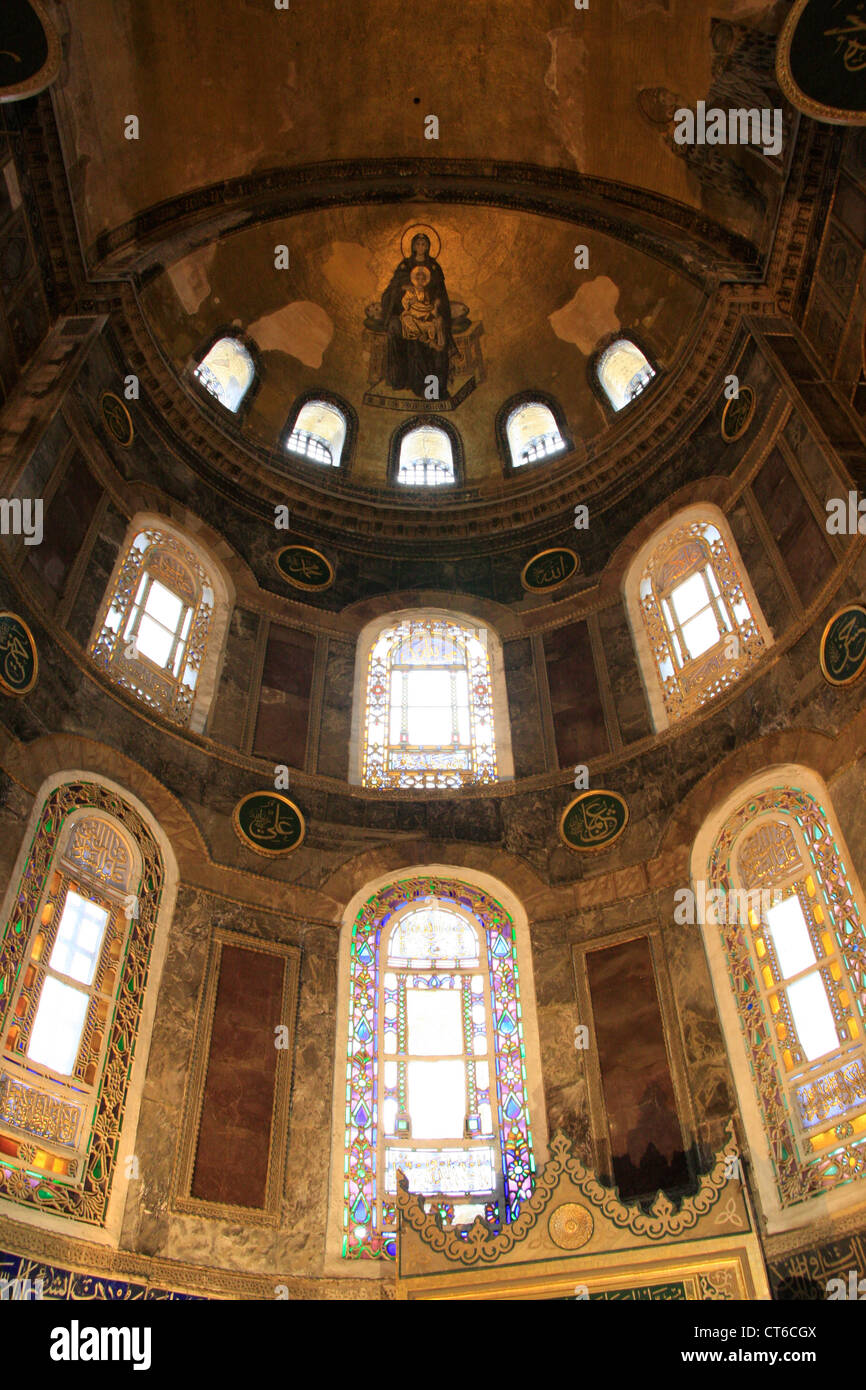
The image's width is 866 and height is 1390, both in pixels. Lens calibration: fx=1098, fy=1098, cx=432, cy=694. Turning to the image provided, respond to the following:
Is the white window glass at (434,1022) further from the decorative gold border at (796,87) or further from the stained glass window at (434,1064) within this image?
the decorative gold border at (796,87)

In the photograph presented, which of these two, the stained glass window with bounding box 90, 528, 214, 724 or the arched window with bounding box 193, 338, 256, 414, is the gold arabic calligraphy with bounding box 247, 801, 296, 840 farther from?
the arched window with bounding box 193, 338, 256, 414

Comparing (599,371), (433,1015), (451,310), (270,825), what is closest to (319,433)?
(451,310)

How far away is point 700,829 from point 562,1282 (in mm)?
3971

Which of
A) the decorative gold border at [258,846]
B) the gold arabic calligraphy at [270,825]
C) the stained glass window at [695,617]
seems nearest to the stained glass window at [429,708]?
the decorative gold border at [258,846]

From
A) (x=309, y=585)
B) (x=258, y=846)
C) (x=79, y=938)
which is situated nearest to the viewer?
(x=79, y=938)

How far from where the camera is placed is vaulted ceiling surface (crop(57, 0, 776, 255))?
1220 cm

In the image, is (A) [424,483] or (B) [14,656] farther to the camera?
(A) [424,483]

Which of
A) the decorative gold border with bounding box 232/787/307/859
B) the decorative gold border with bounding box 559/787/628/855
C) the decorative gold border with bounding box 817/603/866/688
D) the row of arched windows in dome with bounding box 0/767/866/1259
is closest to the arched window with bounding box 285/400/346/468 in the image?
the decorative gold border with bounding box 232/787/307/859

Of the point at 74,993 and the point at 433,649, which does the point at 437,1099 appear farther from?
the point at 433,649

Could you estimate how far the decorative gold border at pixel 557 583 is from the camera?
1329 cm

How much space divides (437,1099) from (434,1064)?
31 centimetres

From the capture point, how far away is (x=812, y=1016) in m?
8.23

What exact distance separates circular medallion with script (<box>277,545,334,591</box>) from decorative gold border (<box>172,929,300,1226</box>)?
5089 mm

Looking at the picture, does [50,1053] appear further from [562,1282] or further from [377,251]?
[377,251]
